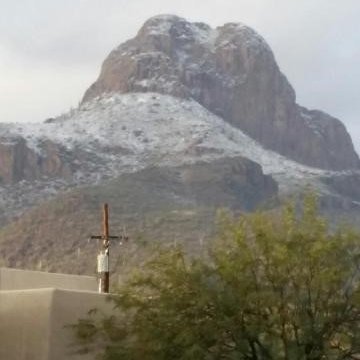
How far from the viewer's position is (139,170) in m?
136

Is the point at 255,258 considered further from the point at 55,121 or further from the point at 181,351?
the point at 55,121

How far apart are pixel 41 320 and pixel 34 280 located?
6.79 metres

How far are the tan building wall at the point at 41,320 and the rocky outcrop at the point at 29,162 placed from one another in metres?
119

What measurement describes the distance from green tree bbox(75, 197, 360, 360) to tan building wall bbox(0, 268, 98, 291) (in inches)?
321

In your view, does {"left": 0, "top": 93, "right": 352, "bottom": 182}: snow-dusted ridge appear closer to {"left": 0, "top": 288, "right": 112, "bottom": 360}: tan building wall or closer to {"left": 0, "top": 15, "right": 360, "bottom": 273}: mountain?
{"left": 0, "top": 15, "right": 360, "bottom": 273}: mountain

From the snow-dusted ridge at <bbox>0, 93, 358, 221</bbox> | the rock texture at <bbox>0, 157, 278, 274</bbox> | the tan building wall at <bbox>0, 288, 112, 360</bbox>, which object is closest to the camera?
the tan building wall at <bbox>0, 288, 112, 360</bbox>

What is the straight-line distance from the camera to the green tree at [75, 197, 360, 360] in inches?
825

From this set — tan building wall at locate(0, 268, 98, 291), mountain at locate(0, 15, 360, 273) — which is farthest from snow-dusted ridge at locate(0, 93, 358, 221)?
tan building wall at locate(0, 268, 98, 291)

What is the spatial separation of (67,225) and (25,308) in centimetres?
8052

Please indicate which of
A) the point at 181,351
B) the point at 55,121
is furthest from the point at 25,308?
the point at 55,121

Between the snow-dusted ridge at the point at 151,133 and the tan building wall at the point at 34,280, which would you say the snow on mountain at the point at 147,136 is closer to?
the snow-dusted ridge at the point at 151,133

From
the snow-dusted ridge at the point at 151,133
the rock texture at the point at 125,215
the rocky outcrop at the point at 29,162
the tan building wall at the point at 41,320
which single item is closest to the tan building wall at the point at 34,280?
the tan building wall at the point at 41,320

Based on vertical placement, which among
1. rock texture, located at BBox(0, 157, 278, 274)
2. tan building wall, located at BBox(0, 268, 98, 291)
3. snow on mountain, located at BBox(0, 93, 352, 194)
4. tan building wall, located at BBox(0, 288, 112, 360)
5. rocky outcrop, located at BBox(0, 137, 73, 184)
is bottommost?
tan building wall, located at BBox(0, 288, 112, 360)

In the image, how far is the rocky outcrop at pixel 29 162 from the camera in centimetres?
14623
